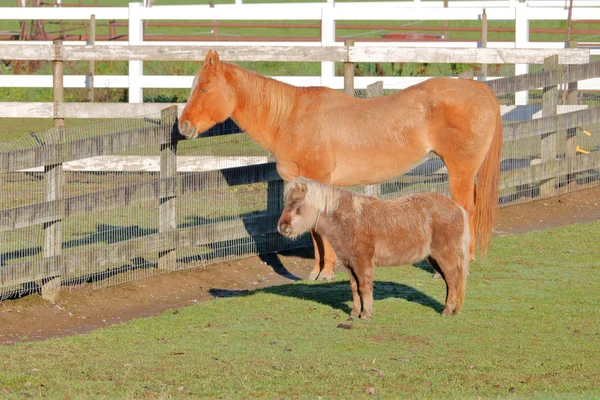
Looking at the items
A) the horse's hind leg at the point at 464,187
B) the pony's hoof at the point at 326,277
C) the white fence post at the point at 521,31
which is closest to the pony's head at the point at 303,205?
the pony's hoof at the point at 326,277

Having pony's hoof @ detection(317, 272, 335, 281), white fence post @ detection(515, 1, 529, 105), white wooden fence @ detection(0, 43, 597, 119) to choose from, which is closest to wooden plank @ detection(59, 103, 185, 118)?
white wooden fence @ detection(0, 43, 597, 119)

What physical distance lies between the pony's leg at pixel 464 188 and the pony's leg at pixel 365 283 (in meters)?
2.23

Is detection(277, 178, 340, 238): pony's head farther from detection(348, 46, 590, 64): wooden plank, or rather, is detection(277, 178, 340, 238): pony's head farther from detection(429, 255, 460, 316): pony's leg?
detection(348, 46, 590, 64): wooden plank

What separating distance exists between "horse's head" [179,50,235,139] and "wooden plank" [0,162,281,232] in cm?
56

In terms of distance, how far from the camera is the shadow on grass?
27.6ft

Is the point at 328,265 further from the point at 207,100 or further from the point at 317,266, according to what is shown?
the point at 207,100

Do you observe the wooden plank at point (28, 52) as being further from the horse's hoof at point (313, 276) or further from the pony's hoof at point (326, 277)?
the pony's hoof at point (326, 277)

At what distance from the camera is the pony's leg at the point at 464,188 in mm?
9609

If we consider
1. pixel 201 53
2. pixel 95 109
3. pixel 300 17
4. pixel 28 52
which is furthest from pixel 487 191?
pixel 300 17

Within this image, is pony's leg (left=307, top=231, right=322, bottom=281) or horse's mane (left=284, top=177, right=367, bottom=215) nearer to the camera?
horse's mane (left=284, top=177, right=367, bottom=215)

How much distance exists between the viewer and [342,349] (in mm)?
7004

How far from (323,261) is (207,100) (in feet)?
6.23

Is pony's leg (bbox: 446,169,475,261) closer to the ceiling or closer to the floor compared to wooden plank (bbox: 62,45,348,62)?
closer to the floor

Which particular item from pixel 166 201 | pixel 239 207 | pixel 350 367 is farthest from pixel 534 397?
pixel 239 207
